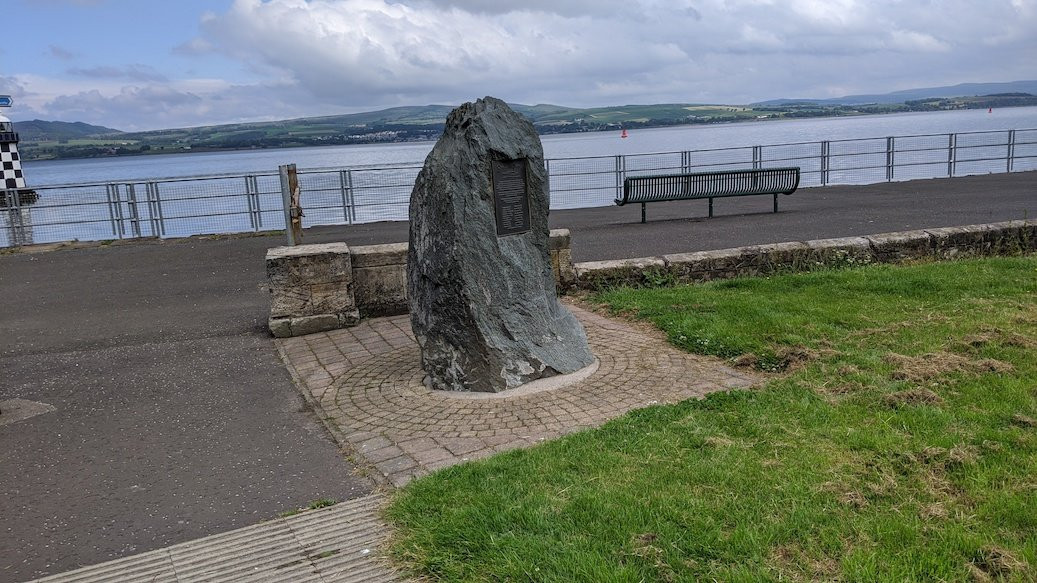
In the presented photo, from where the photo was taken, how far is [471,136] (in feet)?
20.2

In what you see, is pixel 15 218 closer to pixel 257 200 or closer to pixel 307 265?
pixel 257 200

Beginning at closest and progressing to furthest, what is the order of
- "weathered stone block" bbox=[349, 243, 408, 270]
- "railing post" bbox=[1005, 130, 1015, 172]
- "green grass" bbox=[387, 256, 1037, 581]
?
1. "green grass" bbox=[387, 256, 1037, 581]
2. "weathered stone block" bbox=[349, 243, 408, 270]
3. "railing post" bbox=[1005, 130, 1015, 172]

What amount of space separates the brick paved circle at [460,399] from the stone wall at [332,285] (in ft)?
2.26

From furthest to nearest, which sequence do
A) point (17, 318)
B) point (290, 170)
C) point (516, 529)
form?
point (290, 170)
point (17, 318)
point (516, 529)

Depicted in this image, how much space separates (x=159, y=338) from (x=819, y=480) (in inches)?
269

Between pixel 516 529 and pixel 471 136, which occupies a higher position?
pixel 471 136

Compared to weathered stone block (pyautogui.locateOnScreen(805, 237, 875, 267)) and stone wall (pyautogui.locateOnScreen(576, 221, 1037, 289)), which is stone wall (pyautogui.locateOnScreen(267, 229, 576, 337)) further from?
weathered stone block (pyautogui.locateOnScreen(805, 237, 875, 267))

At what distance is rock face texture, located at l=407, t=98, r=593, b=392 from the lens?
20.0 ft

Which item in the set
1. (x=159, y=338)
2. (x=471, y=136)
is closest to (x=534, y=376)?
(x=471, y=136)

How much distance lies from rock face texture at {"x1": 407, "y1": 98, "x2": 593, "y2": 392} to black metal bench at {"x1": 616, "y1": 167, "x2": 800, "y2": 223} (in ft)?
33.2

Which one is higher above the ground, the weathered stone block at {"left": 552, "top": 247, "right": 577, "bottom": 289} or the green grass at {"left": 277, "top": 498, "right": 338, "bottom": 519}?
the weathered stone block at {"left": 552, "top": 247, "right": 577, "bottom": 289}

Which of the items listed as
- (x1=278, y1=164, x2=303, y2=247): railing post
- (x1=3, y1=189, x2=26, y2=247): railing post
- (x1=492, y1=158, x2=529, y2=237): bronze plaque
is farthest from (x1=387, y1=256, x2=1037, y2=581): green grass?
(x1=3, y1=189, x2=26, y2=247): railing post

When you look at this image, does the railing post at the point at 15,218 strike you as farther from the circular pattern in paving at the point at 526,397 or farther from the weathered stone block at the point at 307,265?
the circular pattern in paving at the point at 526,397

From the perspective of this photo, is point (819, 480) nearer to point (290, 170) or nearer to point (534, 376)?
point (534, 376)
